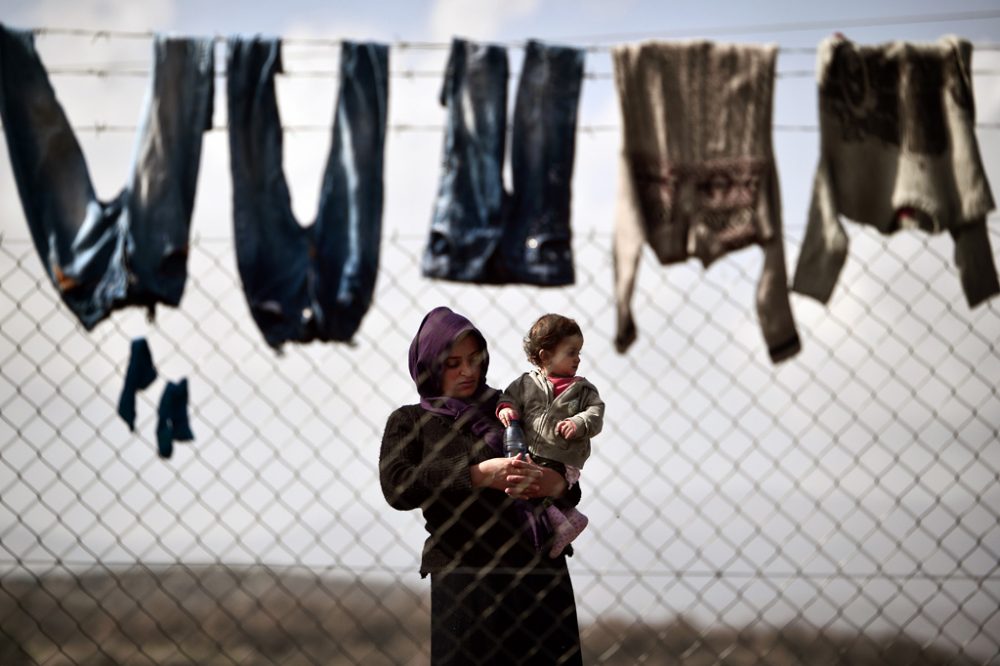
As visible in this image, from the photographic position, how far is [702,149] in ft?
11.0

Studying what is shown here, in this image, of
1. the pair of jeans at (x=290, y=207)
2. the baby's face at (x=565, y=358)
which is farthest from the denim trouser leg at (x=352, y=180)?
the baby's face at (x=565, y=358)

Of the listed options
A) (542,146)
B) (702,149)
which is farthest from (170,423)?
(702,149)

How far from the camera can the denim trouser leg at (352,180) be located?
3.34m

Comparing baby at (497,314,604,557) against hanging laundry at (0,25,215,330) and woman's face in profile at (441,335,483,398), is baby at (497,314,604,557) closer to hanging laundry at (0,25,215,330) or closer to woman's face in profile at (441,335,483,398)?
woman's face in profile at (441,335,483,398)

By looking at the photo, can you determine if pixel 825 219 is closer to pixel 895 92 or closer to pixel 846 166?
pixel 846 166

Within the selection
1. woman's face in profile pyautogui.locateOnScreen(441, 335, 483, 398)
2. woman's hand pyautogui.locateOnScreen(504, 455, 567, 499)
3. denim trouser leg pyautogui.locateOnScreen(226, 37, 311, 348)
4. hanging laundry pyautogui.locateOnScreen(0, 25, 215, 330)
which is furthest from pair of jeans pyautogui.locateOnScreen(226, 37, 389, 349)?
woman's hand pyautogui.locateOnScreen(504, 455, 567, 499)

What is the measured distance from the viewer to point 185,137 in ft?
11.1

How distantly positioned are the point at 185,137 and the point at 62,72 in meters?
0.37

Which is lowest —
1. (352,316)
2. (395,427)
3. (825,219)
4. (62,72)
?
(395,427)

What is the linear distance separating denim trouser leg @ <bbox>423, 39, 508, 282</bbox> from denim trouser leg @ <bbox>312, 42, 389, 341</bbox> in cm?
17

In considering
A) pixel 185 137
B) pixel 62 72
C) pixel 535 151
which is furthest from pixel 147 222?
pixel 535 151

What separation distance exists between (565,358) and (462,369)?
291mm

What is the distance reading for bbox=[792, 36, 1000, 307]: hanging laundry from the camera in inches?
132

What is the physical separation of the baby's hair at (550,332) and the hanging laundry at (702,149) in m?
0.30
